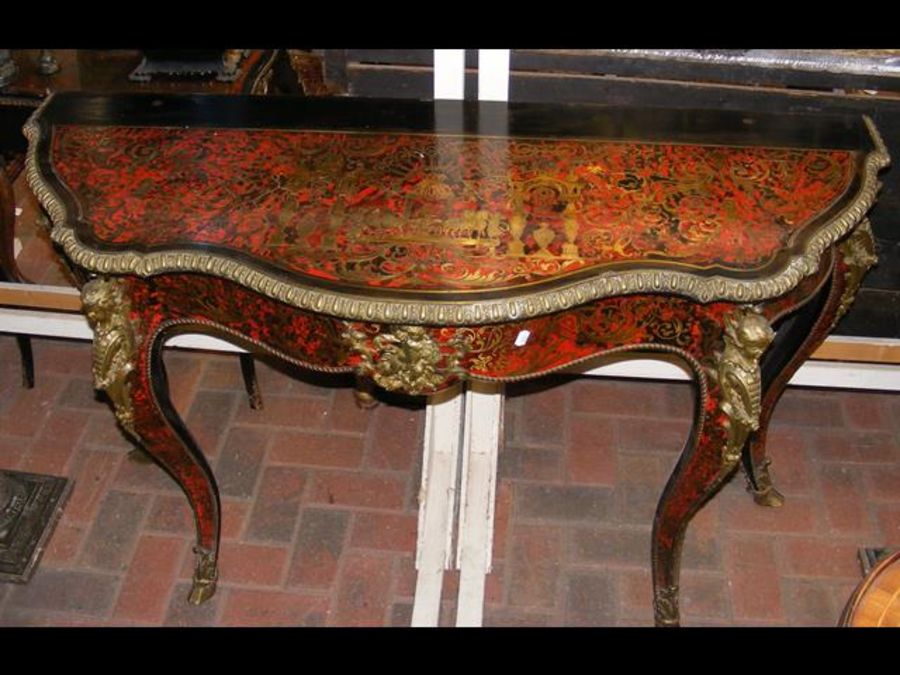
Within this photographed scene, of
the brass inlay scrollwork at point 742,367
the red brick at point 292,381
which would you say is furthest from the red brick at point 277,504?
the brass inlay scrollwork at point 742,367

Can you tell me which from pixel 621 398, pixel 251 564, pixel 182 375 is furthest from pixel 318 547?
pixel 621 398

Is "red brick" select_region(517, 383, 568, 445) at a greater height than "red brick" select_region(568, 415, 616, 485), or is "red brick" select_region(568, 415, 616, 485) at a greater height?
"red brick" select_region(517, 383, 568, 445)

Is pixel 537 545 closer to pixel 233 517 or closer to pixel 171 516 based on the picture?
pixel 233 517

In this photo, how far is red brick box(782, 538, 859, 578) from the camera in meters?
2.85

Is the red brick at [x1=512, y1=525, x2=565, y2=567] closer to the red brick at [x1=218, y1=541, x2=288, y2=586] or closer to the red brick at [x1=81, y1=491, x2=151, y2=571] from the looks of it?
the red brick at [x1=218, y1=541, x2=288, y2=586]

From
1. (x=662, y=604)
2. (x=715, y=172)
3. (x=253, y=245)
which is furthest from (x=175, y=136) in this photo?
(x=662, y=604)

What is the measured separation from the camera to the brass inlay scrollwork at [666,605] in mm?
2656

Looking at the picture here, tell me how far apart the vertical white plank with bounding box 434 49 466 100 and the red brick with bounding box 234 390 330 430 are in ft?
3.66

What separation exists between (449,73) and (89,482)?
1.61 m

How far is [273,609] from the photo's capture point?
2.79 meters

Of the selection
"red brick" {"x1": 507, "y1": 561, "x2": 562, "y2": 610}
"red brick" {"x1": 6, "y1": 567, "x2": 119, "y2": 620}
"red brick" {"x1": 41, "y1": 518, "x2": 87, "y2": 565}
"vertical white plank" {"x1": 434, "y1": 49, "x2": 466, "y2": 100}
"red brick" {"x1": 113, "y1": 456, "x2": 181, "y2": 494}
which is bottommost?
"red brick" {"x1": 507, "y1": 561, "x2": 562, "y2": 610}

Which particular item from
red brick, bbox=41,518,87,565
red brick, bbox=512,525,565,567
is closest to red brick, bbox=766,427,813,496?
red brick, bbox=512,525,565,567

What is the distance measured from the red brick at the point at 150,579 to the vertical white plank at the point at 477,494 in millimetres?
799

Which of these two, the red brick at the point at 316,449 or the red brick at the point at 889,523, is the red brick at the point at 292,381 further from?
the red brick at the point at 889,523
